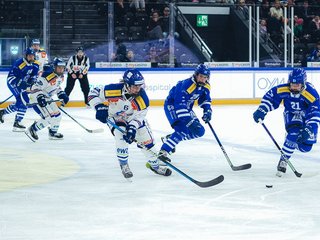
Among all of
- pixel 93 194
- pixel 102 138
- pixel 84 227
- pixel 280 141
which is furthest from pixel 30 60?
pixel 84 227

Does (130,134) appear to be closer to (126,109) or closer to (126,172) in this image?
(126,109)

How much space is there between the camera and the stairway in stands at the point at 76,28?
13.2 m

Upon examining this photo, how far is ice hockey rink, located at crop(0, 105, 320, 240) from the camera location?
424cm

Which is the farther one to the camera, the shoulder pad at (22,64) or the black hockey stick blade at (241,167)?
the shoulder pad at (22,64)

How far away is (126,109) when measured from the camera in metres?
5.90

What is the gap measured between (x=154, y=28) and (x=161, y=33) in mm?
152

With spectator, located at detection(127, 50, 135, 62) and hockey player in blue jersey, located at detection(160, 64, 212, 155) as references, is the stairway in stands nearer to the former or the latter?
spectator, located at detection(127, 50, 135, 62)

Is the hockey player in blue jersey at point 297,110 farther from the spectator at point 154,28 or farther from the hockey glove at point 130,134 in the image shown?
the spectator at point 154,28

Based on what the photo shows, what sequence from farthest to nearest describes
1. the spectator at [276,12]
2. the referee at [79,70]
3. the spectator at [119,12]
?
the spectator at [276,12] → the spectator at [119,12] → the referee at [79,70]

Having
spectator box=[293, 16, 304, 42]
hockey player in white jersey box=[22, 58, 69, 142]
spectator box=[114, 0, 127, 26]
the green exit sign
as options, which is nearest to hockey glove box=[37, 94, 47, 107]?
hockey player in white jersey box=[22, 58, 69, 142]

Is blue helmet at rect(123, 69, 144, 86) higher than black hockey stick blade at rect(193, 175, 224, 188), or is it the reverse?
blue helmet at rect(123, 69, 144, 86)

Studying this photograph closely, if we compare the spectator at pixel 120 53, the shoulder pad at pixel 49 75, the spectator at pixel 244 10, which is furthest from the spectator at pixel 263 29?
the shoulder pad at pixel 49 75

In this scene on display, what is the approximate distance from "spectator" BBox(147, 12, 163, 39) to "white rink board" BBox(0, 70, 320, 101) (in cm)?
67

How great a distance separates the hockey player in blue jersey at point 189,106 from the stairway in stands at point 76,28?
6627 millimetres
